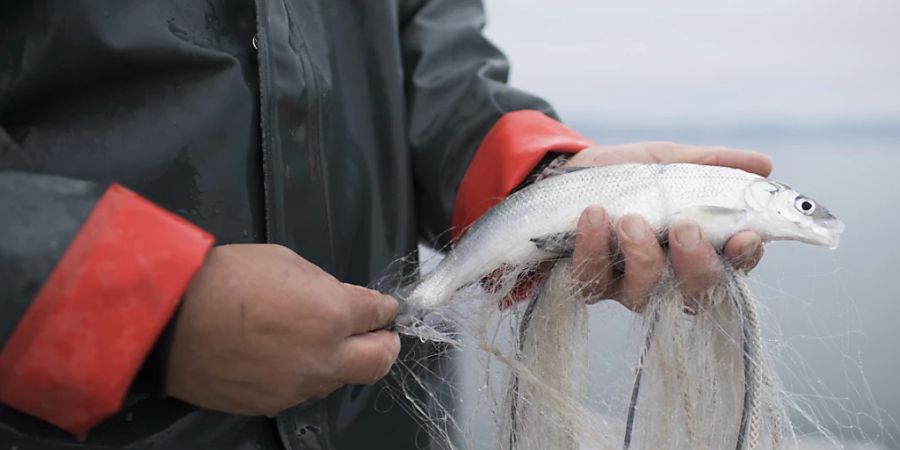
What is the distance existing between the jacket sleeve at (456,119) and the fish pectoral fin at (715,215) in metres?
0.26

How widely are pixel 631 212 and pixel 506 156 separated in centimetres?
26

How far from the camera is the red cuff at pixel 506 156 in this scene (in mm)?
1197

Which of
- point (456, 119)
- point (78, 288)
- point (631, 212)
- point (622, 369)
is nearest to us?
point (78, 288)

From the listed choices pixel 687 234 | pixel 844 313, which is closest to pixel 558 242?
pixel 687 234

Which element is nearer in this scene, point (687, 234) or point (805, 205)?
point (687, 234)

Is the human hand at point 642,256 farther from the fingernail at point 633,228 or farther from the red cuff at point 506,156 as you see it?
the red cuff at point 506,156

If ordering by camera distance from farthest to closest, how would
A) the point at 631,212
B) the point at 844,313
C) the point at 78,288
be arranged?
the point at 844,313 → the point at 631,212 → the point at 78,288

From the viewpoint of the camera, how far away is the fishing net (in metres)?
0.98

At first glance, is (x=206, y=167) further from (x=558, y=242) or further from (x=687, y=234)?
(x=687, y=234)

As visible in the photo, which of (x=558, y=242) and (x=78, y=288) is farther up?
(x=78, y=288)

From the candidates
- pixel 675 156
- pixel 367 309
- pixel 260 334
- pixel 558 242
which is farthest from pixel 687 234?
pixel 260 334

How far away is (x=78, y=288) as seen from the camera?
639 millimetres

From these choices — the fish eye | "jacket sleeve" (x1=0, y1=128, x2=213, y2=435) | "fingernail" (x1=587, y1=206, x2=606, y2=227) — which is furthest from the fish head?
"jacket sleeve" (x1=0, y1=128, x2=213, y2=435)

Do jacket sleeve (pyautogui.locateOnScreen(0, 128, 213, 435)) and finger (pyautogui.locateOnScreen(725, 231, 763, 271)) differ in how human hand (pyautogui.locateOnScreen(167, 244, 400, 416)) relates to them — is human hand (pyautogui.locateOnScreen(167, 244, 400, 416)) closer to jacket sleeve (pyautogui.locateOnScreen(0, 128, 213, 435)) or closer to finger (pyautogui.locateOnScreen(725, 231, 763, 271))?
jacket sleeve (pyautogui.locateOnScreen(0, 128, 213, 435))
